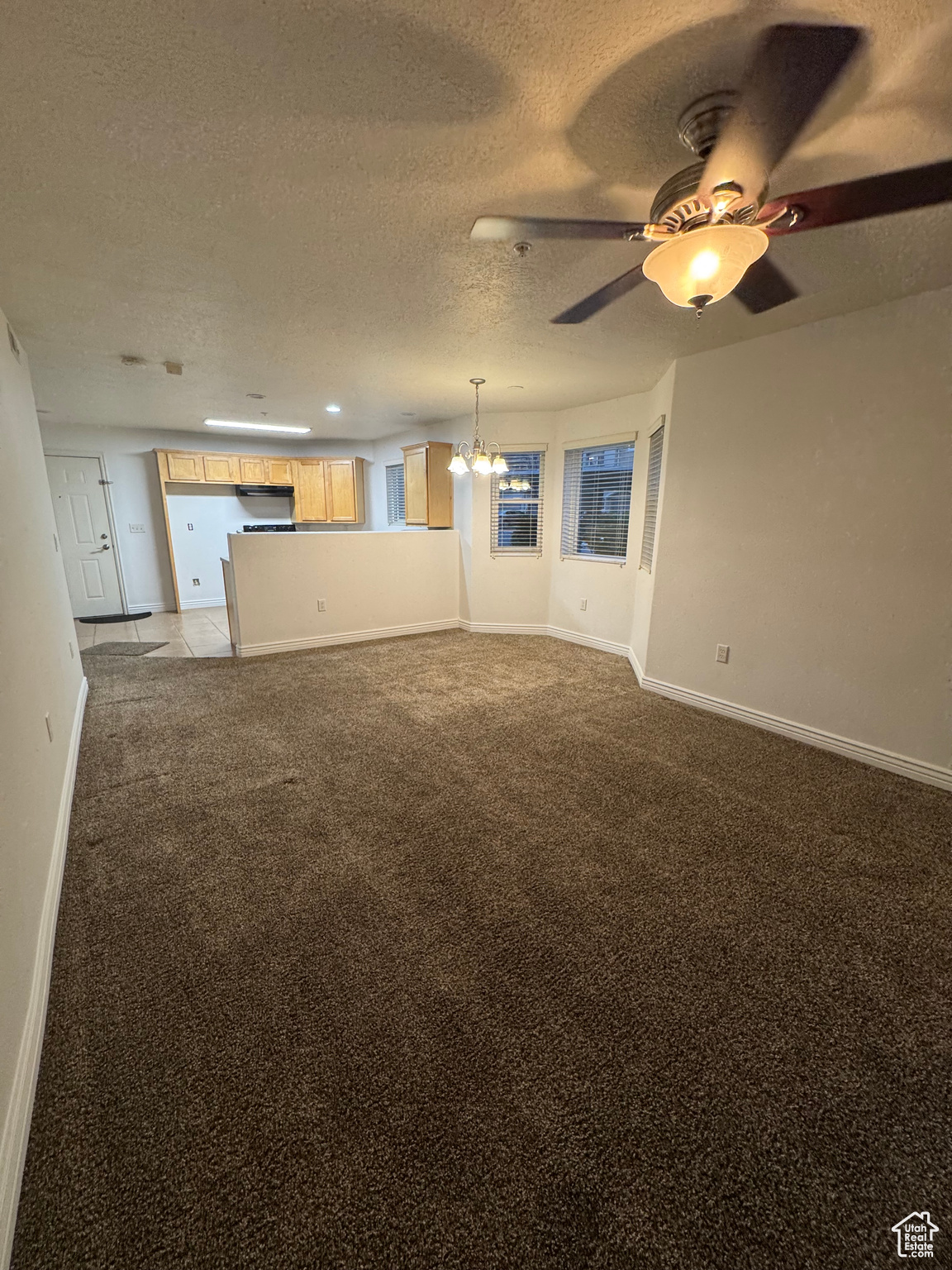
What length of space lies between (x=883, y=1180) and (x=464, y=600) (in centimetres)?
528

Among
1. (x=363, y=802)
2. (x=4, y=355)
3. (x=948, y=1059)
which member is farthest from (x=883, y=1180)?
(x=4, y=355)

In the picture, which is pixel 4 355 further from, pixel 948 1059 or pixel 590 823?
pixel 948 1059

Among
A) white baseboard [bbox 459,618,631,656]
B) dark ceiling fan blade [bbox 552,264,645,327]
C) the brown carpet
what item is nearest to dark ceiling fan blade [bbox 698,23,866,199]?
dark ceiling fan blade [bbox 552,264,645,327]

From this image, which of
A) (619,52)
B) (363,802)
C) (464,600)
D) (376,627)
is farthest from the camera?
(464,600)

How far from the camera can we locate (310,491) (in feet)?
24.4

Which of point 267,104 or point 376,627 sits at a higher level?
point 267,104

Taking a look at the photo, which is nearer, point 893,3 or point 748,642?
point 893,3

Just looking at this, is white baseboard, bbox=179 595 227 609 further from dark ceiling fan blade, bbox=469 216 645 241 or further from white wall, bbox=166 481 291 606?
dark ceiling fan blade, bbox=469 216 645 241

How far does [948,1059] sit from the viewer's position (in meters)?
1.33

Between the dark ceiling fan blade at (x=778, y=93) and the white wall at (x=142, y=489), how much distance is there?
7263mm

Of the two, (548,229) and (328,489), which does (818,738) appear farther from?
(328,489)

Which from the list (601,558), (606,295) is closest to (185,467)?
(601,558)

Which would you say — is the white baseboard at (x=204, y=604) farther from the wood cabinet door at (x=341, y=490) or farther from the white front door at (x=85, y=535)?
the wood cabinet door at (x=341, y=490)

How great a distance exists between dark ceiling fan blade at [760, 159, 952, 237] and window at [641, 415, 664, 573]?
2.53m
